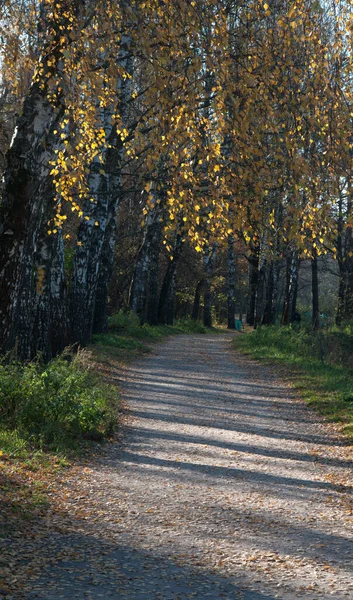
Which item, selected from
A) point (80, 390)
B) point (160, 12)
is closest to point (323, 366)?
point (80, 390)

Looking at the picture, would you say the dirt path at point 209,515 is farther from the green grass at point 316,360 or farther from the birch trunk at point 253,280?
the birch trunk at point 253,280

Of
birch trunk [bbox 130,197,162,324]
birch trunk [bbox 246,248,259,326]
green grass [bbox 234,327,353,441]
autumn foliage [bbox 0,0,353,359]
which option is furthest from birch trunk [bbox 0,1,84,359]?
birch trunk [bbox 246,248,259,326]

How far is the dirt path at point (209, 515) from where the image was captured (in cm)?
576

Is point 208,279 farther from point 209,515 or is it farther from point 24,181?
point 209,515

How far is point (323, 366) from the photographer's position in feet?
70.5

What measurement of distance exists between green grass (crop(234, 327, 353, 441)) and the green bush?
13.1 ft

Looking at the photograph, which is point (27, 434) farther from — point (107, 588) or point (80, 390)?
point (107, 588)

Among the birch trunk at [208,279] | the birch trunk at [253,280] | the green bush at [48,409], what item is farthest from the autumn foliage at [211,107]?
the birch trunk at [208,279]

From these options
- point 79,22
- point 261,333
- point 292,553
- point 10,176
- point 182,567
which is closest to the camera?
point 182,567

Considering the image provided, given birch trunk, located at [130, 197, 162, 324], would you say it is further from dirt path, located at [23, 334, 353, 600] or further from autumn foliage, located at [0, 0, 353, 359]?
autumn foliage, located at [0, 0, 353, 359]

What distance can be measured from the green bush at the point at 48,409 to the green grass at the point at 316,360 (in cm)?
401

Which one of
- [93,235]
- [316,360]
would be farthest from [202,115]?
[316,360]

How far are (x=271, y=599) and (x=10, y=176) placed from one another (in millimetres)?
6604

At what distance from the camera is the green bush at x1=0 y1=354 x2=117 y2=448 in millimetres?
10062
